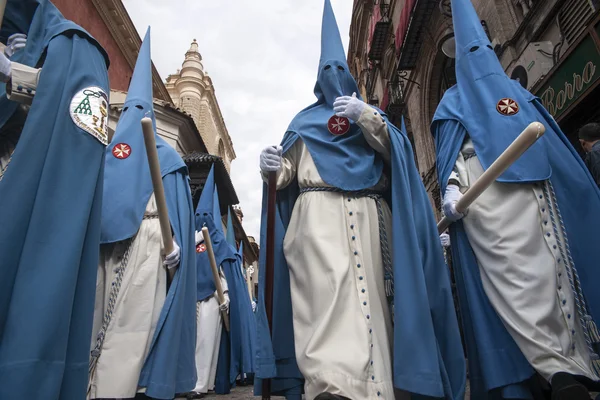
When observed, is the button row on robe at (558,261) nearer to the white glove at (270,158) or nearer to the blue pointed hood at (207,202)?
the white glove at (270,158)

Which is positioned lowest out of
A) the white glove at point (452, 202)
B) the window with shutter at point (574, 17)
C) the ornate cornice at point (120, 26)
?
the white glove at point (452, 202)

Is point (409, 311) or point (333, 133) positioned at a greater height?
point (333, 133)

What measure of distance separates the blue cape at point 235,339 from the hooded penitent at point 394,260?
12.1ft

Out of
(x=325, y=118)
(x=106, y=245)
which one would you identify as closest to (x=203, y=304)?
(x=106, y=245)

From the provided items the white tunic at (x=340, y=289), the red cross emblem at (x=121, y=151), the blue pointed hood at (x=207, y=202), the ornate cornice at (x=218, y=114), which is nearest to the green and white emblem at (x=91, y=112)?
the white tunic at (x=340, y=289)

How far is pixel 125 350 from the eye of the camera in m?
2.52

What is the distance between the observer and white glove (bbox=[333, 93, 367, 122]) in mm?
2348

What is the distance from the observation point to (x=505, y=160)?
1981 mm

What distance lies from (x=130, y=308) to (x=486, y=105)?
2642 mm

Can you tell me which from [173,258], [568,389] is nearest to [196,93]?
[173,258]

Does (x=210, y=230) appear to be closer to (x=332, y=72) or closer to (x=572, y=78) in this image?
(x=332, y=72)

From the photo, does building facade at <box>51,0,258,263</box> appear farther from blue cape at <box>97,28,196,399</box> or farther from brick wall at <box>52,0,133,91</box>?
blue cape at <box>97,28,196,399</box>

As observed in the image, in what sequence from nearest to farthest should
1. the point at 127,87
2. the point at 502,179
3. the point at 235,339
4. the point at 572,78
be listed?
the point at 502,179, the point at 572,78, the point at 235,339, the point at 127,87

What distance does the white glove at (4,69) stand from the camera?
159cm
